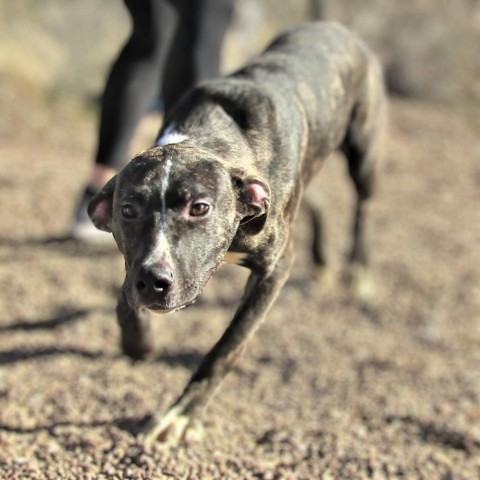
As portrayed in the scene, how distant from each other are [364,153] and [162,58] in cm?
106

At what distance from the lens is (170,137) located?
8.71 ft

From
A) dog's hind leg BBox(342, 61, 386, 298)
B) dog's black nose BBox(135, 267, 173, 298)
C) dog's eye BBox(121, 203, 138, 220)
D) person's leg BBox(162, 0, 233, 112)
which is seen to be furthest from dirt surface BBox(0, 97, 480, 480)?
person's leg BBox(162, 0, 233, 112)

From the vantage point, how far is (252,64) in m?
3.21

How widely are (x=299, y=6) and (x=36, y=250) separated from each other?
515 cm

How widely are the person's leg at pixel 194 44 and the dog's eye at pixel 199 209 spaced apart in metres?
1.53

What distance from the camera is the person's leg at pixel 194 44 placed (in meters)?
3.64

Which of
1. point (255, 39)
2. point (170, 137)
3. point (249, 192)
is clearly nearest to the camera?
point (249, 192)

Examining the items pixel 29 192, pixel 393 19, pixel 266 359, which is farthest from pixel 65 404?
pixel 393 19

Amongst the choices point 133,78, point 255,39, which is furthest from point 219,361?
point 255,39

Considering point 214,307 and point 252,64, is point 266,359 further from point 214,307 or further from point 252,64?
point 252,64

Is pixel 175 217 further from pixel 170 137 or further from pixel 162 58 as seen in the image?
pixel 162 58

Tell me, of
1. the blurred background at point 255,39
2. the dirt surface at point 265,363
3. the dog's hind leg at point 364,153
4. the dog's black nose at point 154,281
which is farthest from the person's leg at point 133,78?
the blurred background at point 255,39

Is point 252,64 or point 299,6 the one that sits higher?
point 252,64

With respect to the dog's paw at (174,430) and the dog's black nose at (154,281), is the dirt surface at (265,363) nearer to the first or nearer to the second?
the dog's paw at (174,430)
